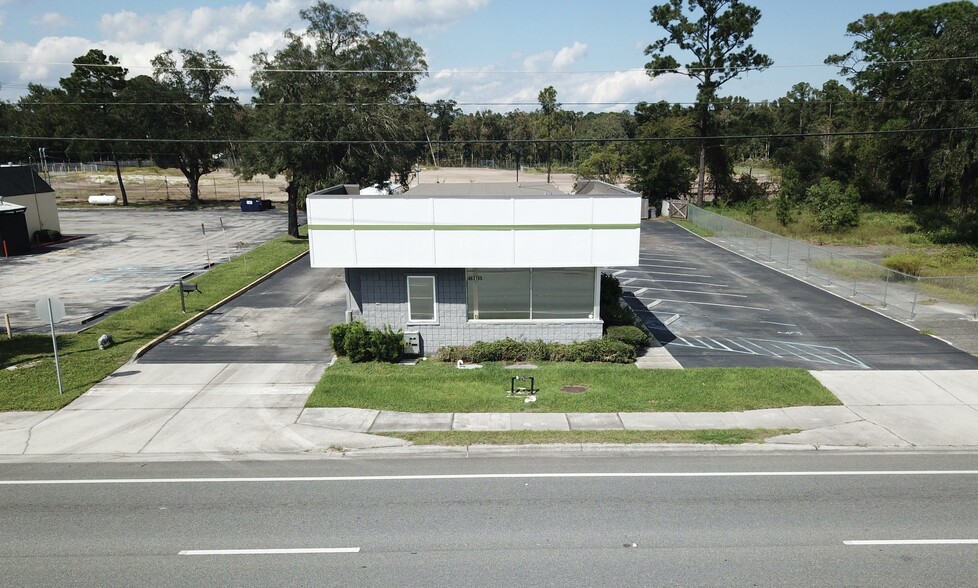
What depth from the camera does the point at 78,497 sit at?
11.5 metres

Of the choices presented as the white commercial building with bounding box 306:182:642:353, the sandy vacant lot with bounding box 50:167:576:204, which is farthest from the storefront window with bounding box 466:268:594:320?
Result: the sandy vacant lot with bounding box 50:167:576:204

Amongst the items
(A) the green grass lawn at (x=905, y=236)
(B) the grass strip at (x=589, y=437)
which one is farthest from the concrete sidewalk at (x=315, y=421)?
(A) the green grass lawn at (x=905, y=236)

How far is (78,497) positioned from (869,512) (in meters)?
13.6

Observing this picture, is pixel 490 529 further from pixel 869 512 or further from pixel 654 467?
pixel 869 512

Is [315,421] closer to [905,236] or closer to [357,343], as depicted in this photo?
[357,343]

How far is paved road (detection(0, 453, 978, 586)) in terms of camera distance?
354 inches

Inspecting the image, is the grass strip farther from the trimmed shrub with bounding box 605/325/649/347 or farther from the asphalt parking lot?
the asphalt parking lot

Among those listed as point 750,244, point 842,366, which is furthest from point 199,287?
point 750,244

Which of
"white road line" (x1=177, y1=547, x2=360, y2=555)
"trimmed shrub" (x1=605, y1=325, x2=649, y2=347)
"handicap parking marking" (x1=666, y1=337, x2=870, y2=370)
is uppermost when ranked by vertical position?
"trimmed shrub" (x1=605, y1=325, x2=649, y2=347)

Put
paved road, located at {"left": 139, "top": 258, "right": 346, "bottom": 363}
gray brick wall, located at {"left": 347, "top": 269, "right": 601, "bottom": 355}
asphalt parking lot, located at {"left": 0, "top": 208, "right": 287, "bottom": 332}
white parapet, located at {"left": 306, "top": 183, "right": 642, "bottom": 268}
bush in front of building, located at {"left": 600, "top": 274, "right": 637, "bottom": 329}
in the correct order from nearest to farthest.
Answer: white parapet, located at {"left": 306, "top": 183, "right": 642, "bottom": 268}
gray brick wall, located at {"left": 347, "top": 269, "right": 601, "bottom": 355}
paved road, located at {"left": 139, "top": 258, "right": 346, "bottom": 363}
bush in front of building, located at {"left": 600, "top": 274, "right": 637, "bottom": 329}
asphalt parking lot, located at {"left": 0, "top": 208, "right": 287, "bottom": 332}

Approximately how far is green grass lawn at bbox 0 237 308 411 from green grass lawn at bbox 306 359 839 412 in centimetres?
672

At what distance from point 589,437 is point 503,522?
4.07 meters

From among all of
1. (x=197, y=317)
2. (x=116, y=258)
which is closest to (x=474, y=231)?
(x=197, y=317)

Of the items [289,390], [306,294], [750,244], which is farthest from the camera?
[750,244]
